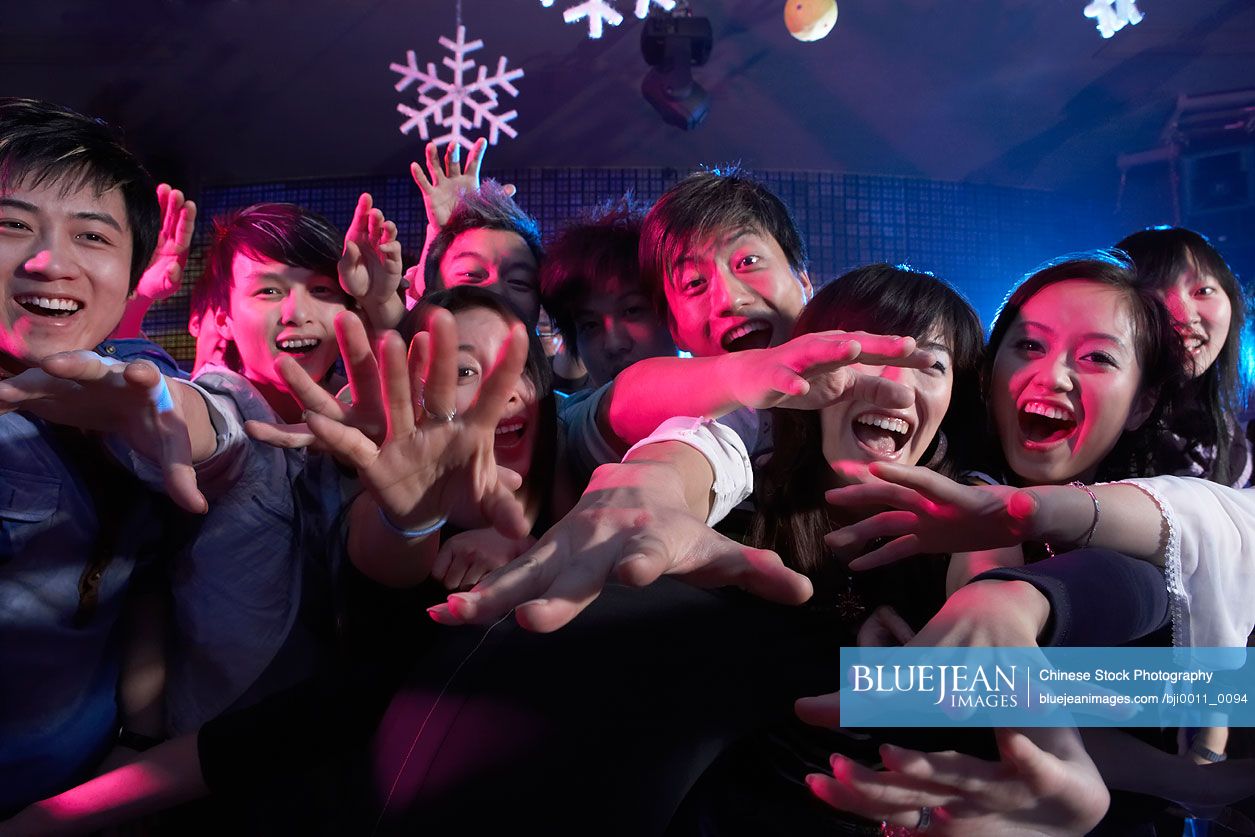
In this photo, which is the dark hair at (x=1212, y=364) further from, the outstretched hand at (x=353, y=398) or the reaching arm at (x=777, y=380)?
the outstretched hand at (x=353, y=398)

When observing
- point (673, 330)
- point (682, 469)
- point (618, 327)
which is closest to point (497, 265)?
point (618, 327)

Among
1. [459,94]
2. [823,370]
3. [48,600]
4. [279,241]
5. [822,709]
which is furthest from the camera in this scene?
[459,94]

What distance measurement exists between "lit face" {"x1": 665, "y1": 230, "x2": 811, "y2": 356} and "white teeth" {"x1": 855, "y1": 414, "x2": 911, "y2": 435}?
392mm

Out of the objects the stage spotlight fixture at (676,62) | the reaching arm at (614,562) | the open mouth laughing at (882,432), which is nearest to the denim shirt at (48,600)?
the reaching arm at (614,562)

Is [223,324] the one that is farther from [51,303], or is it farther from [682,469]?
[682,469]

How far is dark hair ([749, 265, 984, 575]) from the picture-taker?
1311 mm

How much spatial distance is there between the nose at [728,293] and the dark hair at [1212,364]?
2.22ft

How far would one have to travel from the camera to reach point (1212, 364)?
5.60 feet

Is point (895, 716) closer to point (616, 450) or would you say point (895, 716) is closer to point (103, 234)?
point (616, 450)

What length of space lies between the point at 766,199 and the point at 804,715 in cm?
132

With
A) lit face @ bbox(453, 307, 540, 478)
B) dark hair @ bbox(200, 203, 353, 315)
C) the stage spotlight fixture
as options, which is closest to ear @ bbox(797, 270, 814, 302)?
lit face @ bbox(453, 307, 540, 478)

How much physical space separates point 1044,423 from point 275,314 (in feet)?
4.60

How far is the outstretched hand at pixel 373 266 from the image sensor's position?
5.23 feet

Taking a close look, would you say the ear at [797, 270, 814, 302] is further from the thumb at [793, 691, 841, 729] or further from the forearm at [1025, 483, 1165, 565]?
the thumb at [793, 691, 841, 729]
